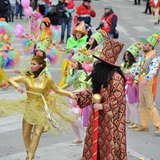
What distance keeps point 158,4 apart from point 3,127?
16506 millimetres

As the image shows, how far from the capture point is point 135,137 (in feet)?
29.0

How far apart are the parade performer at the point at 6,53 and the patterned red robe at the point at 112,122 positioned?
5.87 metres

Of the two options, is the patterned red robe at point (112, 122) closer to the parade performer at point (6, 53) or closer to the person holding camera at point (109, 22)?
the parade performer at point (6, 53)

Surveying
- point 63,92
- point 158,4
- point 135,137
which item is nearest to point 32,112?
point 63,92

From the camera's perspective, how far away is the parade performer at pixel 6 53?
38.8 feet

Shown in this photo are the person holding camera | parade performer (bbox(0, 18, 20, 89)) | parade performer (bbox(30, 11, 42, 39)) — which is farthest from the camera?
the person holding camera

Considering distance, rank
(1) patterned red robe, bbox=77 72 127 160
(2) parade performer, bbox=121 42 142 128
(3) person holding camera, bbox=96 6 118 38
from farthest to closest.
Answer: (3) person holding camera, bbox=96 6 118 38 < (2) parade performer, bbox=121 42 142 128 < (1) patterned red robe, bbox=77 72 127 160

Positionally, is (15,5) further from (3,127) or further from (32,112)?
(32,112)

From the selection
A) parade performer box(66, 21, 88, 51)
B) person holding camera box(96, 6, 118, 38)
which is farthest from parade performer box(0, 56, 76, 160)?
person holding camera box(96, 6, 118, 38)

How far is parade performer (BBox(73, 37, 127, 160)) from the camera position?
6031 mm

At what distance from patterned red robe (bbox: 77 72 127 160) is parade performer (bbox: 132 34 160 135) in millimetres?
2617

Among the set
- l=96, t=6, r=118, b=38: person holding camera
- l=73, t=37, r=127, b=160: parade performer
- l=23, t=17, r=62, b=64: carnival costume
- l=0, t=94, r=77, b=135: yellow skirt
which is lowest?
l=96, t=6, r=118, b=38: person holding camera

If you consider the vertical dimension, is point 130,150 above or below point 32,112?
below

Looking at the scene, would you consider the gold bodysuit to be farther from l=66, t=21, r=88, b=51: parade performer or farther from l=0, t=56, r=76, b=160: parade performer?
l=66, t=21, r=88, b=51: parade performer
